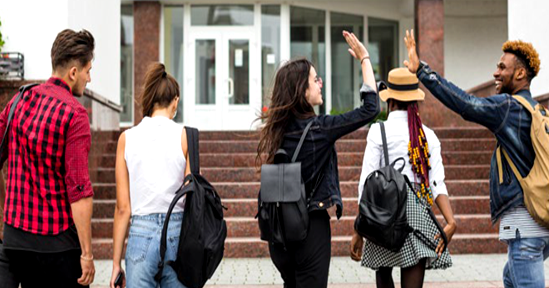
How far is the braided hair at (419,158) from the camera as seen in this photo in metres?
4.32

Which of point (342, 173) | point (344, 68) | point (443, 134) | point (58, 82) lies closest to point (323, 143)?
point (58, 82)

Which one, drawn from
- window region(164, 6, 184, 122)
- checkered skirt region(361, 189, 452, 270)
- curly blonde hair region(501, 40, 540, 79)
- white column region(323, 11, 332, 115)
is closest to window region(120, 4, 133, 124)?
window region(164, 6, 184, 122)

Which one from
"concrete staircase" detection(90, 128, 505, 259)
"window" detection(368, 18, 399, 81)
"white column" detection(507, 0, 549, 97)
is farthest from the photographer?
"window" detection(368, 18, 399, 81)

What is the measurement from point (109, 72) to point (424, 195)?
29.5 feet

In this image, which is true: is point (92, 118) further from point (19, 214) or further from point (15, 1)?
point (19, 214)

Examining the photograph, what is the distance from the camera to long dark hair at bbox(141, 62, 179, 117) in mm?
3709

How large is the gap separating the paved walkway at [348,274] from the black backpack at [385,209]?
271 centimetres

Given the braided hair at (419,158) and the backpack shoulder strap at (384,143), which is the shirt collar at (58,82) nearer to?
the backpack shoulder strap at (384,143)

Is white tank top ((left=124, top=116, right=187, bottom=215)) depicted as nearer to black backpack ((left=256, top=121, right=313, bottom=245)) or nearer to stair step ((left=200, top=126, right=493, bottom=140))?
black backpack ((left=256, top=121, right=313, bottom=245))

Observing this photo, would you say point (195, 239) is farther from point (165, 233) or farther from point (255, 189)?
point (255, 189)

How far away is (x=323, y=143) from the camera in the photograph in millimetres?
3715

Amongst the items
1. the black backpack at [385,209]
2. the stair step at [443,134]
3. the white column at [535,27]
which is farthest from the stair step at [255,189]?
the black backpack at [385,209]

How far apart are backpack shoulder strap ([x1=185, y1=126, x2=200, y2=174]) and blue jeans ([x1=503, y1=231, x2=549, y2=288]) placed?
177 cm

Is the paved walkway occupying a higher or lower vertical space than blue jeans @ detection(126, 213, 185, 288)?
lower
